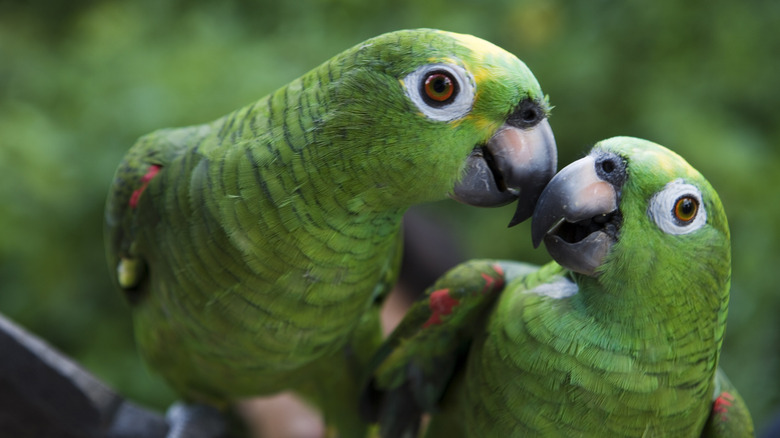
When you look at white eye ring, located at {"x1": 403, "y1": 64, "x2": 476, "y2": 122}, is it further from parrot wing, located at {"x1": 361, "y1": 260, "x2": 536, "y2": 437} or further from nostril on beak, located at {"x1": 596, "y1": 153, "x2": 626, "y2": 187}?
parrot wing, located at {"x1": 361, "y1": 260, "x2": 536, "y2": 437}

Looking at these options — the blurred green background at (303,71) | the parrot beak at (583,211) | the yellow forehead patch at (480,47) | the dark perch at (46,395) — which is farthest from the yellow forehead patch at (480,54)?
the blurred green background at (303,71)

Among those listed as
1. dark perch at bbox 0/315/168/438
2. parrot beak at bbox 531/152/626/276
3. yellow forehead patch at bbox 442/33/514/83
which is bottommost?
dark perch at bbox 0/315/168/438

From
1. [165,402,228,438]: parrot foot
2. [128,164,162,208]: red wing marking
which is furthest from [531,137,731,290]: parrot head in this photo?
[165,402,228,438]: parrot foot

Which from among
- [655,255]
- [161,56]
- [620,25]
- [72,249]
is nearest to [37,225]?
[72,249]

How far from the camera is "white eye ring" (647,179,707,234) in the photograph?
30.3 inches

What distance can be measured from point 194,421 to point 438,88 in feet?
2.74

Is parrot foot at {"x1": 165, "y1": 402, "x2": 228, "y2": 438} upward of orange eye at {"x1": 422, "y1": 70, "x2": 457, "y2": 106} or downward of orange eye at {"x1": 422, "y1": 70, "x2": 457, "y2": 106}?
downward

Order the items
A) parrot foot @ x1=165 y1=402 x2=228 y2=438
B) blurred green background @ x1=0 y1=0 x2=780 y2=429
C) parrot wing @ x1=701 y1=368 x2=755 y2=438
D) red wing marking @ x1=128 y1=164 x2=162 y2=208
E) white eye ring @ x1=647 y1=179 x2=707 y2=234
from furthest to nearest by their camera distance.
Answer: blurred green background @ x1=0 y1=0 x2=780 y2=429 < parrot foot @ x1=165 y1=402 x2=228 y2=438 < red wing marking @ x1=128 y1=164 x2=162 y2=208 < parrot wing @ x1=701 y1=368 x2=755 y2=438 < white eye ring @ x1=647 y1=179 x2=707 y2=234

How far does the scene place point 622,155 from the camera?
0.79 meters

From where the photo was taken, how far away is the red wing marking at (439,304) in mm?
972

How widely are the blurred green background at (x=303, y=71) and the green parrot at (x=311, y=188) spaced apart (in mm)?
1029

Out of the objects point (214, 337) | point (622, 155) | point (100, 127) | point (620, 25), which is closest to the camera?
point (622, 155)

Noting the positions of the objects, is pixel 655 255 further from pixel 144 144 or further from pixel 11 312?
pixel 11 312

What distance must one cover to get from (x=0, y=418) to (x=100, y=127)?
1.16 meters
